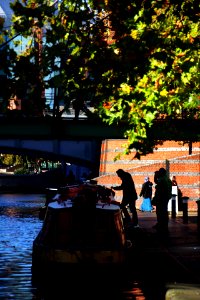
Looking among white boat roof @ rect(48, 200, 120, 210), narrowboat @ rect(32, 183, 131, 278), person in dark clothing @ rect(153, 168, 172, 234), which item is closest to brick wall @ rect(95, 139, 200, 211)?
person in dark clothing @ rect(153, 168, 172, 234)

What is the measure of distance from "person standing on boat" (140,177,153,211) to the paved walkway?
8356 millimetres

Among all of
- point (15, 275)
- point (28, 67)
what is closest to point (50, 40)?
point (28, 67)

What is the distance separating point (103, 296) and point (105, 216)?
1.43m

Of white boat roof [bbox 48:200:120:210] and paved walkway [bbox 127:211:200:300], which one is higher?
white boat roof [bbox 48:200:120:210]

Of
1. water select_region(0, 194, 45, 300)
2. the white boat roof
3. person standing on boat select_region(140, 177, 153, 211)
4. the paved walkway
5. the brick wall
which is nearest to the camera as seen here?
the paved walkway

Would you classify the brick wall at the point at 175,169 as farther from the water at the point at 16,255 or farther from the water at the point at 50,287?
the water at the point at 50,287

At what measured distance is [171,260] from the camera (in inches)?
696

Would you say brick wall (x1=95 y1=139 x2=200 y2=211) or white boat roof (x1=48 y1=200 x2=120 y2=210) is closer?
white boat roof (x1=48 y1=200 x2=120 y2=210)

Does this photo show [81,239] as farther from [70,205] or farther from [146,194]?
[146,194]

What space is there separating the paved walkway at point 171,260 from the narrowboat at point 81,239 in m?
0.97

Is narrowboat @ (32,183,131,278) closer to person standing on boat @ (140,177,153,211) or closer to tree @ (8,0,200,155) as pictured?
tree @ (8,0,200,155)

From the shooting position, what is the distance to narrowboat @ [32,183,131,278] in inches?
516

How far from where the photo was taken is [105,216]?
13594 mm

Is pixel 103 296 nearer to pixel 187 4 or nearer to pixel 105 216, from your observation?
pixel 105 216
